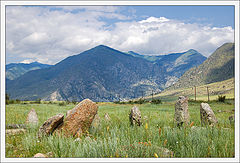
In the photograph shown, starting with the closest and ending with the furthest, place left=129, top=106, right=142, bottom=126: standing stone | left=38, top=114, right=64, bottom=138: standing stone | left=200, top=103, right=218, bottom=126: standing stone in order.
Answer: left=38, top=114, right=64, bottom=138: standing stone
left=200, top=103, right=218, bottom=126: standing stone
left=129, top=106, right=142, bottom=126: standing stone

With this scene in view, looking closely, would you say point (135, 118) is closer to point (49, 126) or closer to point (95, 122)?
point (95, 122)

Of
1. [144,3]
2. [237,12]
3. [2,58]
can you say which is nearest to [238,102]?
[237,12]

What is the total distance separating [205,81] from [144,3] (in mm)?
105142

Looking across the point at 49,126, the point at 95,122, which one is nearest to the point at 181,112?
the point at 95,122

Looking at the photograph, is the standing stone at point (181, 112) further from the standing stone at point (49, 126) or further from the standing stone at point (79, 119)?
the standing stone at point (49, 126)

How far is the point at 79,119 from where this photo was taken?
20.3 ft

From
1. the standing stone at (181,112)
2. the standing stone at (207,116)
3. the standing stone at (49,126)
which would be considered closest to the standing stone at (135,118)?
the standing stone at (181,112)

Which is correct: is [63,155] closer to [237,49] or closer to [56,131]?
[56,131]

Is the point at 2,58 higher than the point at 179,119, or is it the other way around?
the point at 2,58

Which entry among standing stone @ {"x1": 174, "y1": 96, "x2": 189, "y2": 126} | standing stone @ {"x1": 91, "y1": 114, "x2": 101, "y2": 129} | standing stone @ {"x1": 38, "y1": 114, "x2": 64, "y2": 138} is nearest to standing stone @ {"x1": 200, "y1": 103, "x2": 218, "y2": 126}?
standing stone @ {"x1": 174, "y1": 96, "x2": 189, "y2": 126}

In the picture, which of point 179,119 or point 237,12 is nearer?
point 237,12

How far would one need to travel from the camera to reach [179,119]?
23.7ft

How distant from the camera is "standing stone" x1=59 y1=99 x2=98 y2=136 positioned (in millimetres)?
6027

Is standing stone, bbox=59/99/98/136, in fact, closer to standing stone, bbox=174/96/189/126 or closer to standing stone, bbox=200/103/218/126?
standing stone, bbox=174/96/189/126
